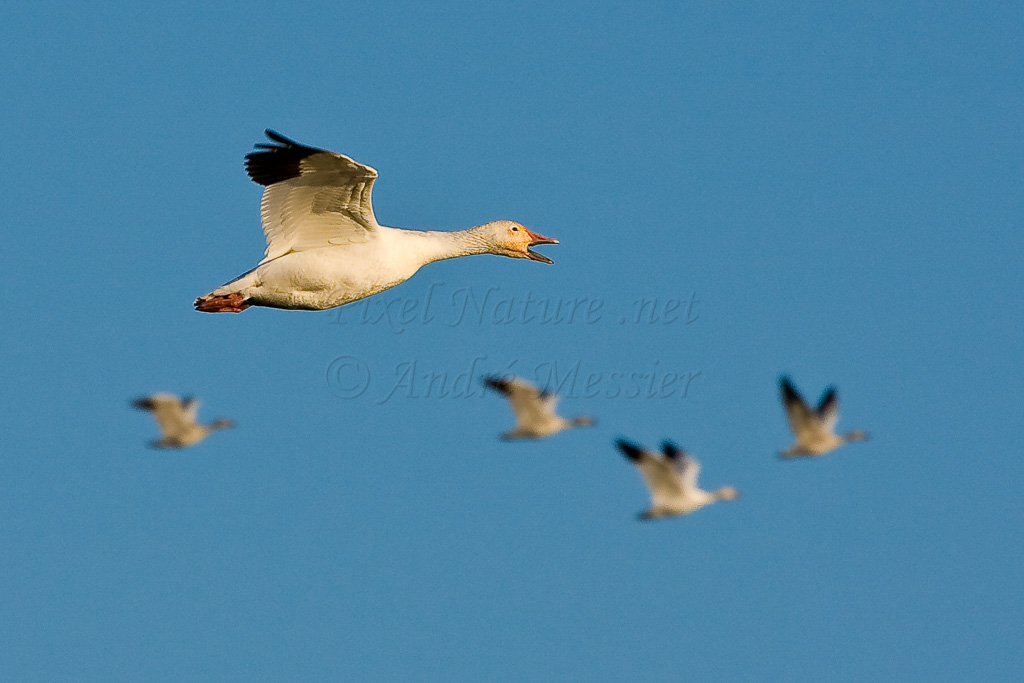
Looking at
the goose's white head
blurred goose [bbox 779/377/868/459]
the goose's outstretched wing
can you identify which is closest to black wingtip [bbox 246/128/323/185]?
the goose's outstretched wing

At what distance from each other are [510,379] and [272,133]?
516 cm

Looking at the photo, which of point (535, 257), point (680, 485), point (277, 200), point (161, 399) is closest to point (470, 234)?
point (535, 257)

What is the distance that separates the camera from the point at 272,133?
452 inches

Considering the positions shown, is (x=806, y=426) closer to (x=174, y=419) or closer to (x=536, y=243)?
(x=536, y=243)

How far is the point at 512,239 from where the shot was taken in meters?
14.3

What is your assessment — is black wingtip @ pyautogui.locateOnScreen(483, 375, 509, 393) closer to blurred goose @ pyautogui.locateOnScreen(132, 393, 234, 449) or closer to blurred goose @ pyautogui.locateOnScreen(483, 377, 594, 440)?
blurred goose @ pyautogui.locateOnScreen(483, 377, 594, 440)

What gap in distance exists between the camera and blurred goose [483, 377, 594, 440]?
1564 centimetres

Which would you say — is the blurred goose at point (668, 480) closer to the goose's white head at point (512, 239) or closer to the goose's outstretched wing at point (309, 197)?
the goose's white head at point (512, 239)

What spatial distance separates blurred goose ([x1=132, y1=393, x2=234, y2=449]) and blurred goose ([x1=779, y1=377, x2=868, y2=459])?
875 centimetres

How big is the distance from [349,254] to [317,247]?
1.04ft

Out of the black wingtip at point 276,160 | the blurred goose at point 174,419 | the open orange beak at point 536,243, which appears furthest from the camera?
the blurred goose at point 174,419

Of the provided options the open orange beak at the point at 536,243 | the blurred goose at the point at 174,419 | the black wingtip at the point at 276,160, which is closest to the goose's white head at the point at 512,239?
the open orange beak at the point at 536,243

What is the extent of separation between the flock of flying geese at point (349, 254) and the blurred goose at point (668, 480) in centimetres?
1

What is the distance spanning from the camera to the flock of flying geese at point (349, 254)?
39.4 feet
